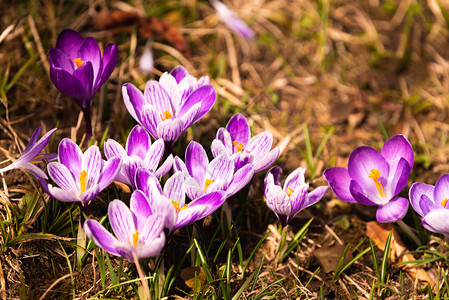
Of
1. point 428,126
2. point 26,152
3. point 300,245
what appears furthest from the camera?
point 428,126

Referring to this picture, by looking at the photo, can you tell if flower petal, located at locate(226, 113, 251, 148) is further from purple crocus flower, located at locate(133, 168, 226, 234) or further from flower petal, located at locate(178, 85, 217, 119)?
purple crocus flower, located at locate(133, 168, 226, 234)

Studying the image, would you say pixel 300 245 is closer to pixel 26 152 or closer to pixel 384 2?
pixel 26 152

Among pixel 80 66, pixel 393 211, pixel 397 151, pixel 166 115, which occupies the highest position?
pixel 80 66

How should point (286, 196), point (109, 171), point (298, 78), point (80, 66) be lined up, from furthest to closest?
point (298, 78)
point (80, 66)
point (286, 196)
point (109, 171)

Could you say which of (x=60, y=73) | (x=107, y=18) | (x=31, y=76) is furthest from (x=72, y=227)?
(x=107, y=18)

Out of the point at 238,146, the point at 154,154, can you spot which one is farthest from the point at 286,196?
the point at 154,154

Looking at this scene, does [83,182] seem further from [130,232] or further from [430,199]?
[430,199]
